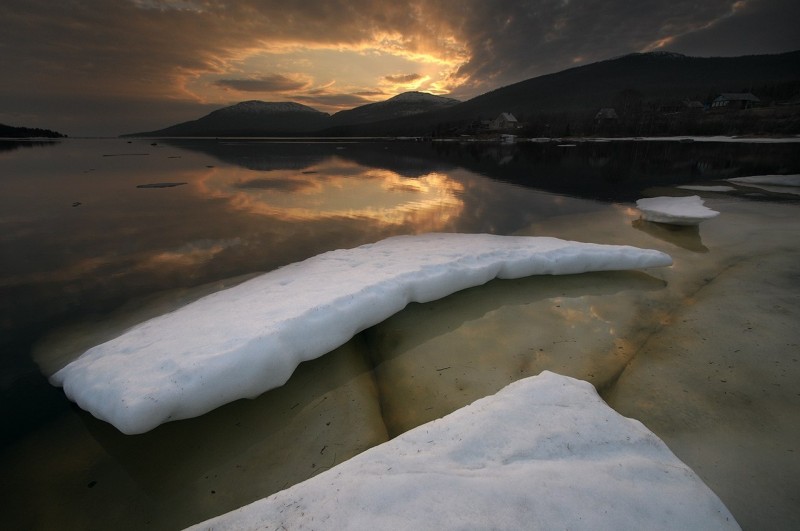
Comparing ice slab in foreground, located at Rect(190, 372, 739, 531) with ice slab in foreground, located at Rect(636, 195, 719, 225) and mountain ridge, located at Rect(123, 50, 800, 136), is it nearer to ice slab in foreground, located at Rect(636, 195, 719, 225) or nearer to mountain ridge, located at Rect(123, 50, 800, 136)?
ice slab in foreground, located at Rect(636, 195, 719, 225)

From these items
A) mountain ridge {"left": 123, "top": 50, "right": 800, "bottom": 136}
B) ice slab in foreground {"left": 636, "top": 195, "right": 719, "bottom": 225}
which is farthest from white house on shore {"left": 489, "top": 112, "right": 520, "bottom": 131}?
ice slab in foreground {"left": 636, "top": 195, "right": 719, "bottom": 225}

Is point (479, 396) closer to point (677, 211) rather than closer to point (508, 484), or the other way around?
point (508, 484)

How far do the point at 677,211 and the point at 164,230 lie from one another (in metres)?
17.0

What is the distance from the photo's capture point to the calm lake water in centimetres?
370

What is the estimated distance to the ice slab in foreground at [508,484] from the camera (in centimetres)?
209

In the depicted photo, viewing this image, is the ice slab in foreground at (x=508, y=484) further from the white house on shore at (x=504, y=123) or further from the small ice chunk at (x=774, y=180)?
the white house on shore at (x=504, y=123)

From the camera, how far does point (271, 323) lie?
4359 millimetres

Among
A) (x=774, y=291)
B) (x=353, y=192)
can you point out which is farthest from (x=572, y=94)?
(x=774, y=291)

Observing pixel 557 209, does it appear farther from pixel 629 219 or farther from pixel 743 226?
pixel 743 226

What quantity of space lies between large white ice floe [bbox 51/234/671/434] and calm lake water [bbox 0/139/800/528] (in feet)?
1.81

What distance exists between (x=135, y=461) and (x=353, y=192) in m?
17.9

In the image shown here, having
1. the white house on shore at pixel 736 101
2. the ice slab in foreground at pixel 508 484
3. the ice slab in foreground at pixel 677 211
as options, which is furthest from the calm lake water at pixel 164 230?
the white house on shore at pixel 736 101

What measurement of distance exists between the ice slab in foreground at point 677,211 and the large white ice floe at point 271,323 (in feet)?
14.1

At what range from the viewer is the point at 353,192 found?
20203 mm
